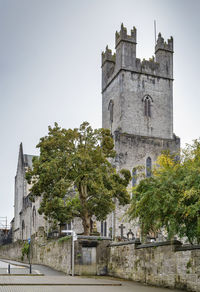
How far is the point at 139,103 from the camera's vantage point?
168ft

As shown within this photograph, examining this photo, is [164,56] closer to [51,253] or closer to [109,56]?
[109,56]

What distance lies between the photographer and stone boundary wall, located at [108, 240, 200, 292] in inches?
629

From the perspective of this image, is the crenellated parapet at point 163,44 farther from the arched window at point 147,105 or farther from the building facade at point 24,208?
the building facade at point 24,208

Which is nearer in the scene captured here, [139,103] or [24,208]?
[139,103]

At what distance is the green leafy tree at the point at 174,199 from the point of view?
16.9 meters

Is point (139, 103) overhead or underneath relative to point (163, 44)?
underneath

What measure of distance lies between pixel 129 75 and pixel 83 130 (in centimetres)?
2368

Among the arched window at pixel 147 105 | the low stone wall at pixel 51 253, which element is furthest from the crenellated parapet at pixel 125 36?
the low stone wall at pixel 51 253

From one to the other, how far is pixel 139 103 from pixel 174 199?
34.6 metres

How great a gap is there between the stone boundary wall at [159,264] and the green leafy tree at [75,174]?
5.83 m

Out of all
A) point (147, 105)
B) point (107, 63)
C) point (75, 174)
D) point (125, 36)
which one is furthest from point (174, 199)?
point (107, 63)

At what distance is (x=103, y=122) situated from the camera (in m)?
55.1

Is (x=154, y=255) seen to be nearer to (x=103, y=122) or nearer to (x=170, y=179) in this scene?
(x=170, y=179)

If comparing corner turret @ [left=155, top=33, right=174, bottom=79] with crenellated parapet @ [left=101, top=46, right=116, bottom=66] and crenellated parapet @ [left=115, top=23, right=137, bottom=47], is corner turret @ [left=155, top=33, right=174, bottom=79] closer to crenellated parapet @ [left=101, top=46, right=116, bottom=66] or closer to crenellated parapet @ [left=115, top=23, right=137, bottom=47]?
crenellated parapet @ [left=115, top=23, right=137, bottom=47]
